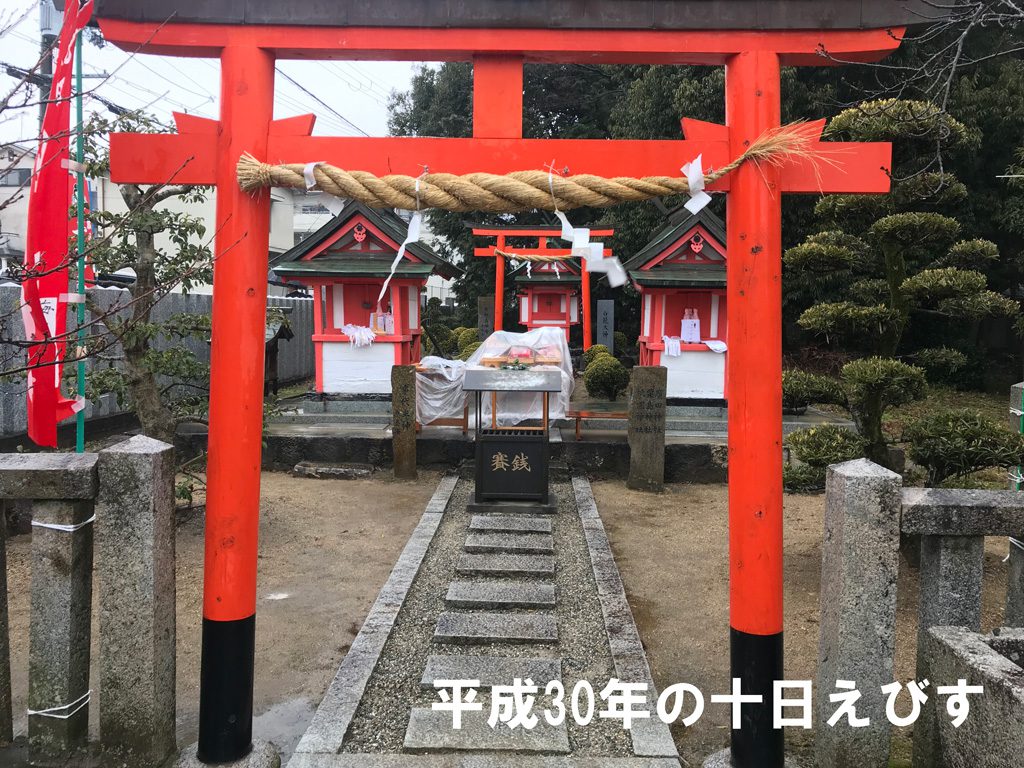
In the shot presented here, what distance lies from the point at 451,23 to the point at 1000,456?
5224 mm

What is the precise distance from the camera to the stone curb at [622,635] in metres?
3.58

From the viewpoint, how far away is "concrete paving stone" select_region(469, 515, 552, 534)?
7.58m

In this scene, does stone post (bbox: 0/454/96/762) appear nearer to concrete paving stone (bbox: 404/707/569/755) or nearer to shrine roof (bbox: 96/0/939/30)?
concrete paving stone (bbox: 404/707/569/755)

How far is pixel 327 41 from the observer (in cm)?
307

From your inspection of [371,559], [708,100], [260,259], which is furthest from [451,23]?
[708,100]

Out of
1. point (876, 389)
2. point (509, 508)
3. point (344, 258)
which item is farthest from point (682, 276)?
point (876, 389)

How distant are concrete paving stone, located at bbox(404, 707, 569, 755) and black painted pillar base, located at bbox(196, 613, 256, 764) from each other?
0.85 meters

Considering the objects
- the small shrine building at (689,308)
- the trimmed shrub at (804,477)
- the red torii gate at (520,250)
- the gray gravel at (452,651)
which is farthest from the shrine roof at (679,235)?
the trimmed shrub at (804,477)

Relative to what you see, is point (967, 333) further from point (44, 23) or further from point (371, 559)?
point (44, 23)

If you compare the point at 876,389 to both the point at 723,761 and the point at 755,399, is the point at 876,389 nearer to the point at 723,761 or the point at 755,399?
the point at 755,399

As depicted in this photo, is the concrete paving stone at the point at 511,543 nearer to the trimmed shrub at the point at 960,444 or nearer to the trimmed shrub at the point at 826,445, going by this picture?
the trimmed shrub at the point at 826,445

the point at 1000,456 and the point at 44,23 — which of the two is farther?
the point at 1000,456

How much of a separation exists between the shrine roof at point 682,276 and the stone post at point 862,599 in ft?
33.7

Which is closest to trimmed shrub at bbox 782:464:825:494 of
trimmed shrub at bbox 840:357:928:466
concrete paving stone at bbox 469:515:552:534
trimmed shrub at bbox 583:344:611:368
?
trimmed shrub at bbox 840:357:928:466
